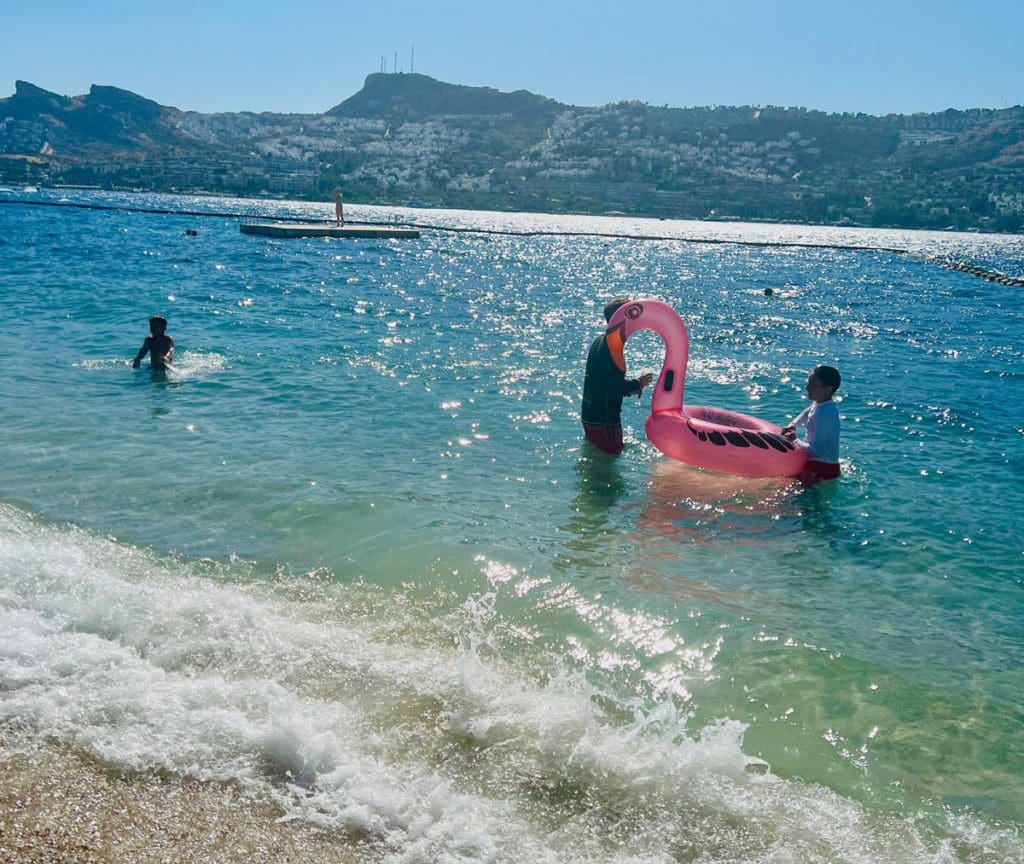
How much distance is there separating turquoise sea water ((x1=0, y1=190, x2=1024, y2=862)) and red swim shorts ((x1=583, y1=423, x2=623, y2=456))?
266 millimetres

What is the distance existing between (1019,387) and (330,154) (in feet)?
658

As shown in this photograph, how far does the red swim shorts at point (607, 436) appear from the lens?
1003cm

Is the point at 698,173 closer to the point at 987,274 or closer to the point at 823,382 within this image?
the point at 987,274

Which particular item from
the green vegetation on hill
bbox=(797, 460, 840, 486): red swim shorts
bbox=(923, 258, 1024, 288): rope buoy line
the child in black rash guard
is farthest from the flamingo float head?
the green vegetation on hill

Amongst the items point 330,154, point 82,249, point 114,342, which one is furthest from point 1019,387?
point 330,154

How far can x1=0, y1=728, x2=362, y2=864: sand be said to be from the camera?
3.28 metres

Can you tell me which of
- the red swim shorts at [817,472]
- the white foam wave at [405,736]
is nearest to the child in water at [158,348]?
the white foam wave at [405,736]

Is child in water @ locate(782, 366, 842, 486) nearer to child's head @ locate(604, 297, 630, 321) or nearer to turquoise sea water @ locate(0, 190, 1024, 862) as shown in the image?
turquoise sea water @ locate(0, 190, 1024, 862)

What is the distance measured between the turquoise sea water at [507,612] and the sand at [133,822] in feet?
0.44

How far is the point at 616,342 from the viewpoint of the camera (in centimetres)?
984

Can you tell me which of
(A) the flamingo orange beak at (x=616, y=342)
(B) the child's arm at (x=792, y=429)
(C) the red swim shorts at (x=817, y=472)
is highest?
(A) the flamingo orange beak at (x=616, y=342)

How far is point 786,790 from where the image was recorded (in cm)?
403

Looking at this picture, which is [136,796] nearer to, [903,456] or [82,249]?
[903,456]

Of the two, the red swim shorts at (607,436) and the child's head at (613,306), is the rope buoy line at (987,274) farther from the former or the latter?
the red swim shorts at (607,436)
